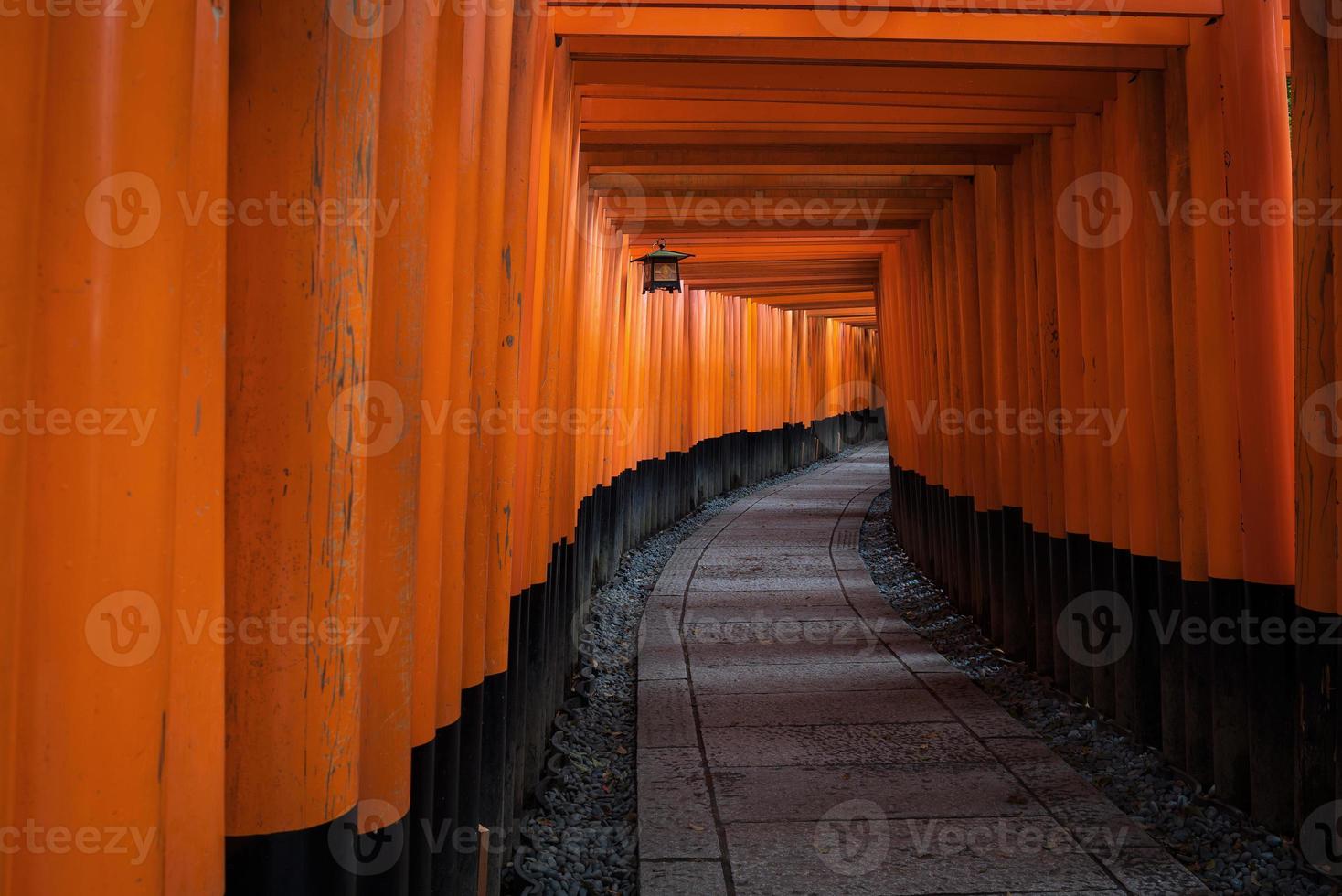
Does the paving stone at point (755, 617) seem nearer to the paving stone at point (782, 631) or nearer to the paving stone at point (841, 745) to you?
the paving stone at point (782, 631)

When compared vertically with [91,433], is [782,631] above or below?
below

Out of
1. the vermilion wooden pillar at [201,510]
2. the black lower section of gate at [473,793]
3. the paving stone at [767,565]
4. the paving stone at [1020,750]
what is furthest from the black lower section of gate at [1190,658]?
the vermilion wooden pillar at [201,510]

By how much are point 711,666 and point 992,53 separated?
3934 mm

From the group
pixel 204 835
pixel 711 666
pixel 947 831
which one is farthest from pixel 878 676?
pixel 204 835
